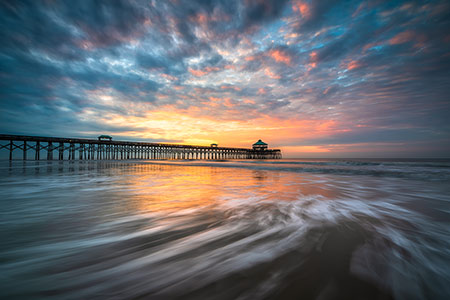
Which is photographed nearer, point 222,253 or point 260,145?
point 222,253

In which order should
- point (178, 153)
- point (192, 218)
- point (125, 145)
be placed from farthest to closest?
point (178, 153), point (125, 145), point (192, 218)

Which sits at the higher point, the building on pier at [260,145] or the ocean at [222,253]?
the building on pier at [260,145]

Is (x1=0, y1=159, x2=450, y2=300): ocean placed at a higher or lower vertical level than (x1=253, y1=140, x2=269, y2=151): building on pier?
lower

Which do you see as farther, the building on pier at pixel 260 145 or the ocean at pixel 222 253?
the building on pier at pixel 260 145

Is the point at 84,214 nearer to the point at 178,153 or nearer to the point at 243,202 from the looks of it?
the point at 243,202

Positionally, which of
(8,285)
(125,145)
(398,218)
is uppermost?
(125,145)

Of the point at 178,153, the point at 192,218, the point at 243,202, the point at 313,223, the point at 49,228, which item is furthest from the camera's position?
the point at 178,153

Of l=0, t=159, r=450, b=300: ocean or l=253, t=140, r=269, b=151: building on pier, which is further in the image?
l=253, t=140, r=269, b=151: building on pier

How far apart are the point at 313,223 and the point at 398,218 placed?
61.7 inches

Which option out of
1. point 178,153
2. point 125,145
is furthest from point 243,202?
point 178,153

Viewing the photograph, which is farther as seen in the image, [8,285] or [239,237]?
[239,237]

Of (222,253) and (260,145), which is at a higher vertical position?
(260,145)

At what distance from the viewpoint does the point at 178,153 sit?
6650 centimetres

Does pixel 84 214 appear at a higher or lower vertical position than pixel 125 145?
lower
